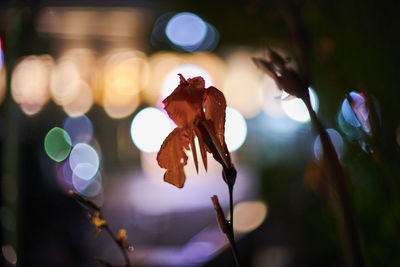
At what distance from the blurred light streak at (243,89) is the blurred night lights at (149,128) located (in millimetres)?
931

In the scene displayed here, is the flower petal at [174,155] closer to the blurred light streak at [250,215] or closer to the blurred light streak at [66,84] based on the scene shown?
the blurred light streak at [250,215]

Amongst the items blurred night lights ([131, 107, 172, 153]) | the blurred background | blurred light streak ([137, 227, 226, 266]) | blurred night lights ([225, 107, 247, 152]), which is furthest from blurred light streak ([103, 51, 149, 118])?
blurred light streak ([137, 227, 226, 266])

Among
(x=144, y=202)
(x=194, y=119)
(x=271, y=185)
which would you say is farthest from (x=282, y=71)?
(x=144, y=202)

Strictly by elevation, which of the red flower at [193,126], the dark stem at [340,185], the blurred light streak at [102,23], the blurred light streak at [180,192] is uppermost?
the blurred light streak at [102,23]

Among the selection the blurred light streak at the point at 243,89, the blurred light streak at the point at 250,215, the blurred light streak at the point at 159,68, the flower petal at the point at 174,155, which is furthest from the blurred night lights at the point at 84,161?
the flower petal at the point at 174,155

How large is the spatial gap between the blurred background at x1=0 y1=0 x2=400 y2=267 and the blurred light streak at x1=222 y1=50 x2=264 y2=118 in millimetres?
166

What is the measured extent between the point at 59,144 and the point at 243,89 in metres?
2.61

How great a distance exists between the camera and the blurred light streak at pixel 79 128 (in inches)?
203

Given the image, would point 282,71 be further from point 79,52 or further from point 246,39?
point 79,52

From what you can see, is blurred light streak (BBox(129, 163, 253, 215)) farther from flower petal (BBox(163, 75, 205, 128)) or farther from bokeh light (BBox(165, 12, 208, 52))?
flower petal (BBox(163, 75, 205, 128))

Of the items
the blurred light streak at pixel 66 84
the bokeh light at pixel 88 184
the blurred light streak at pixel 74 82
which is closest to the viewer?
the bokeh light at pixel 88 184

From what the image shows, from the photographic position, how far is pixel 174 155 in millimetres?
309

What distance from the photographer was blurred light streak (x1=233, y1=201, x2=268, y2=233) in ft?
4.03

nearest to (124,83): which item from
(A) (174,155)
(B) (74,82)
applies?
(B) (74,82)
